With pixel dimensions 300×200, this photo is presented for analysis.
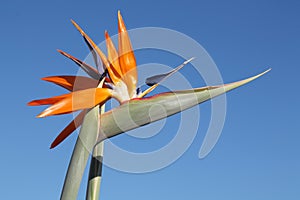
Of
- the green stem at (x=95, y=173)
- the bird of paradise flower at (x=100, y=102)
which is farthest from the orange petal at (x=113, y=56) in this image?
the green stem at (x=95, y=173)

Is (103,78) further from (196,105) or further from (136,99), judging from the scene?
(196,105)

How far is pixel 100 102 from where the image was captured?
169 cm

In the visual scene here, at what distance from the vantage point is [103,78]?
179 cm

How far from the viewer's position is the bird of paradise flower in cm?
158

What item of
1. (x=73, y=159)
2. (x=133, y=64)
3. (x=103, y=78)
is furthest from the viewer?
(x=133, y=64)

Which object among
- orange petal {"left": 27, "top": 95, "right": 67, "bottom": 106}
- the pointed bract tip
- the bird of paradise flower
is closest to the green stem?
the bird of paradise flower

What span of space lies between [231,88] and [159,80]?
37cm

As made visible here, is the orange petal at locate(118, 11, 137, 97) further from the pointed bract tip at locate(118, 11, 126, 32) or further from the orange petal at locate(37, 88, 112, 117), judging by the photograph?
the orange petal at locate(37, 88, 112, 117)

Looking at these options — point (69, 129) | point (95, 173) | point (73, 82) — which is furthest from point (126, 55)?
point (95, 173)

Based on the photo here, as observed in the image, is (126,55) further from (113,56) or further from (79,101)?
(79,101)

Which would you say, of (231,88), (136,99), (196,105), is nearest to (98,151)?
(136,99)

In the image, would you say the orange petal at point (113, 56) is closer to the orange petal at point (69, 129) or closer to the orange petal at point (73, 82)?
the orange petal at point (73, 82)

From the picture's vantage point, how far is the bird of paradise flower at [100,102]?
5.19 feet

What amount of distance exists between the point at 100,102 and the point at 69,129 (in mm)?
166
